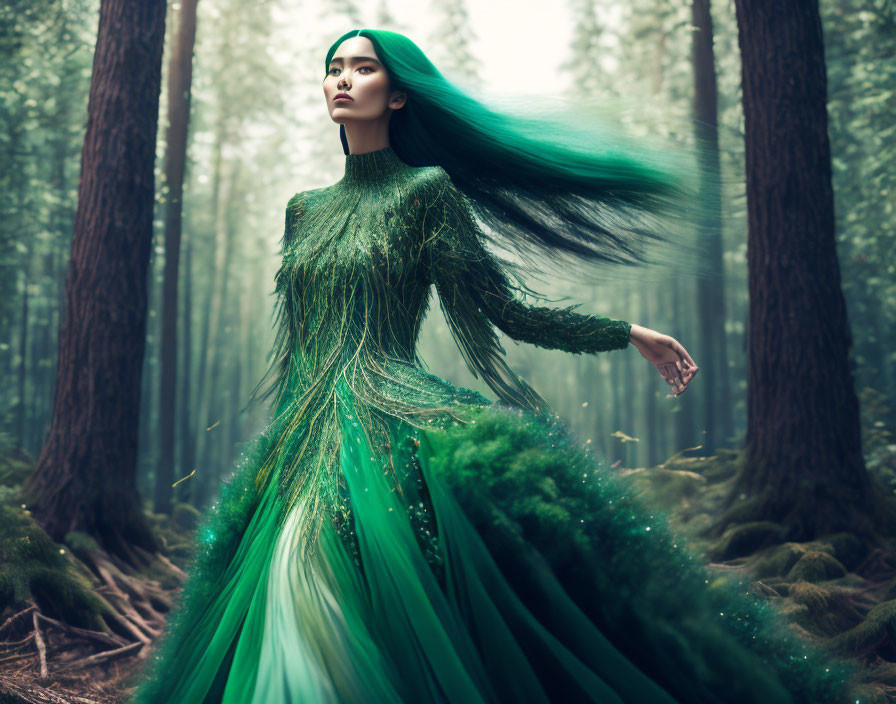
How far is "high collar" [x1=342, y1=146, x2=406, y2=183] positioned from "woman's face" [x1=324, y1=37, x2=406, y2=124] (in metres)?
0.14

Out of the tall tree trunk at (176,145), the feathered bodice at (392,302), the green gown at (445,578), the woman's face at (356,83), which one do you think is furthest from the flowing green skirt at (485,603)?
the tall tree trunk at (176,145)

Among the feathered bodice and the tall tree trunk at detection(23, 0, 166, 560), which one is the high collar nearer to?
the feathered bodice

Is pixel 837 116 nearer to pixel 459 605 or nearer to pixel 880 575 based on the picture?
pixel 880 575

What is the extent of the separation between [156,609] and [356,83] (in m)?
4.18

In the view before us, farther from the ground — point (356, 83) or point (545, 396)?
point (356, 83)

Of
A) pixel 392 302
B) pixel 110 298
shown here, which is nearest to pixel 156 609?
pixel 110 298

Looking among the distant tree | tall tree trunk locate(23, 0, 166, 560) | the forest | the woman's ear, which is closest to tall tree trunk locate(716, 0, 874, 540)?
the forest

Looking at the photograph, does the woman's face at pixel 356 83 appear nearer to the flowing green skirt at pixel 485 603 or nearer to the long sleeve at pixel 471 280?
the long sleeve at pixel 471 280

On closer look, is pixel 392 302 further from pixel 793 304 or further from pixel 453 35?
pixel 453 35

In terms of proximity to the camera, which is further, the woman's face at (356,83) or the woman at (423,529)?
the woman's face at (356,83)

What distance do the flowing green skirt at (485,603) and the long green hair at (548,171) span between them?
116 cm

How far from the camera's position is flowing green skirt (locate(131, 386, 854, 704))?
80.0 inches

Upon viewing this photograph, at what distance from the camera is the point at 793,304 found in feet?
18.7

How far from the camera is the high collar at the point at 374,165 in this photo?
10.0 ft
